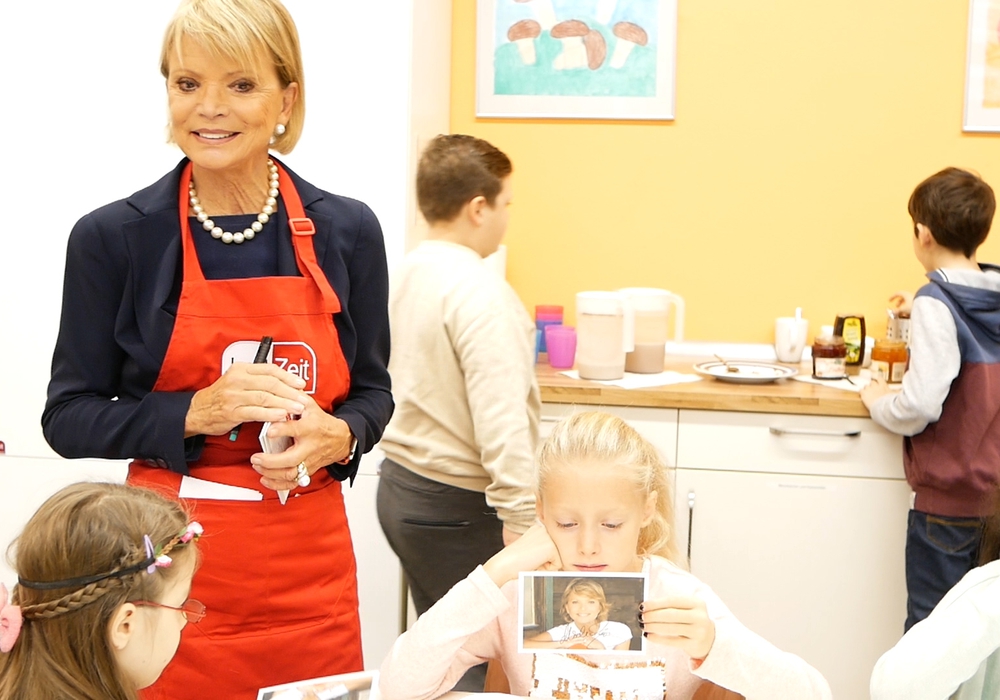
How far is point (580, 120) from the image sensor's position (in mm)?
3412

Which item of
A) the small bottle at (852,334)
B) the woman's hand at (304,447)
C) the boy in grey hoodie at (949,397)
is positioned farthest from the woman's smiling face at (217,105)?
the small bottle at (852,334)

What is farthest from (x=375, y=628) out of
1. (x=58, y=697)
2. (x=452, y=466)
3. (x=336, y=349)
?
(x=58, y=697)

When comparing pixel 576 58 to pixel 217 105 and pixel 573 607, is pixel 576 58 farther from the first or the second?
pixel 573 607

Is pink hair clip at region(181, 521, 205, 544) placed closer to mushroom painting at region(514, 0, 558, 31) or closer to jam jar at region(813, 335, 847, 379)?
jam jar at region(813, 335, 847, 379)

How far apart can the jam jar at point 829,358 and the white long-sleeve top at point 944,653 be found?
5.50 ft

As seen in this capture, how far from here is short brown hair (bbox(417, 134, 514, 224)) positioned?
2406 millimetres

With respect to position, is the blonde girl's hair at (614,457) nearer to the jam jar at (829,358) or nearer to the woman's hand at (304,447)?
the woman's hand at (304,447)

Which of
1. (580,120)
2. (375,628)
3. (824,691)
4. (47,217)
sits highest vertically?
(580,120)

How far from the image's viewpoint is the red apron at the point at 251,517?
1.50 meters

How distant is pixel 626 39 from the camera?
11.0ft

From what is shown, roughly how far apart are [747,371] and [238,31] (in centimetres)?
194

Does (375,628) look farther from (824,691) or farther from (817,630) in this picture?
(824,691)

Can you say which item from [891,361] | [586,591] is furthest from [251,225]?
[891,361]

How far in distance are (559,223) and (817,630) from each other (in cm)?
138
